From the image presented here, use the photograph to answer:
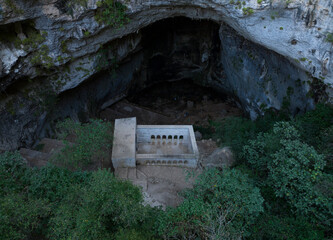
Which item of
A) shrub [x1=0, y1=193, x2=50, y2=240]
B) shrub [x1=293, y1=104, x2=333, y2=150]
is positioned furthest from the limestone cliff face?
shrub [x1=0, y1=193, x2=50, y2=240]

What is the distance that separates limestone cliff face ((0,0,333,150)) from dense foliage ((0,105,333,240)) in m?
3.83

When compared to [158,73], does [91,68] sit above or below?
above

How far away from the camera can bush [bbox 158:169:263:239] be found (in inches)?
311

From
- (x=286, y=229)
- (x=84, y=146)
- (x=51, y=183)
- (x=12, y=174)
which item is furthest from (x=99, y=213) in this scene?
(x=286, y=229)

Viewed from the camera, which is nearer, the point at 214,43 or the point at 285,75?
the point at 285,75

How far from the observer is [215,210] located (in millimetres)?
8391

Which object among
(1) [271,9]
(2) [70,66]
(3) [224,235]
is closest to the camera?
(3) [224,235]

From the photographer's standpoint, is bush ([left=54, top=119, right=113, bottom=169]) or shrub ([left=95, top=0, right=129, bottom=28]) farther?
shrub ([left=95, top=0, right=129, bottom=28])

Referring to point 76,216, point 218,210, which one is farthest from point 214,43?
point 76,216

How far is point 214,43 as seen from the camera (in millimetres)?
22375

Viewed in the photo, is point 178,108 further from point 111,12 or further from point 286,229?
point 286,229

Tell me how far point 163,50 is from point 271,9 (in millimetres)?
13704

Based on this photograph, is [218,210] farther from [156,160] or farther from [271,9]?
[271,9]

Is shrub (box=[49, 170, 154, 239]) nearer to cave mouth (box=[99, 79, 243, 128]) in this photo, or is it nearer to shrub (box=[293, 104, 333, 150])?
shrub (box=[293, 104, 333, 150])
